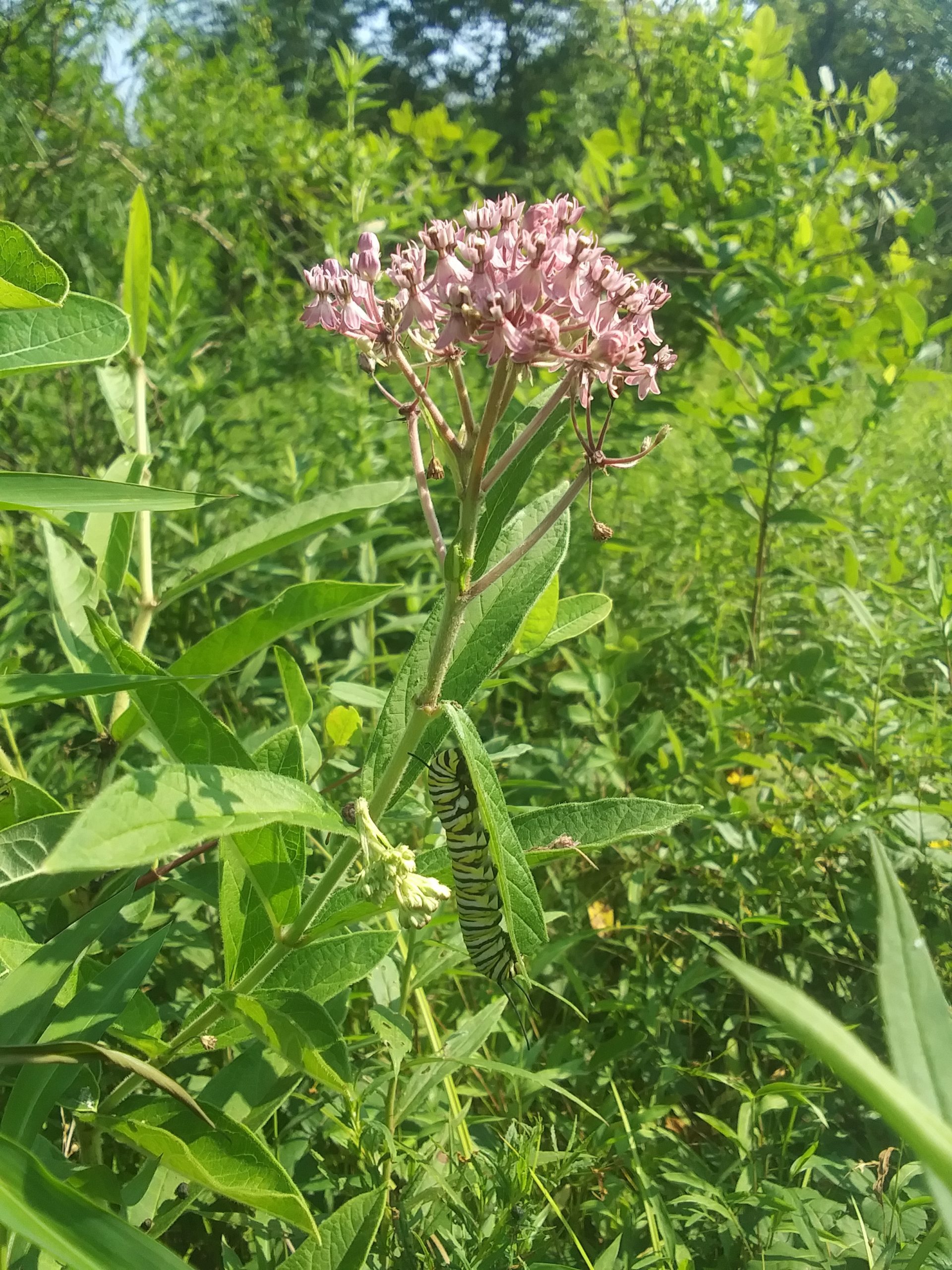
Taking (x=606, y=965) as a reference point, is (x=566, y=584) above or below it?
above

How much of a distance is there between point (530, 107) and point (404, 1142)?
37.9 ft

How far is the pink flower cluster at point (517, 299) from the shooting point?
33.5 inches

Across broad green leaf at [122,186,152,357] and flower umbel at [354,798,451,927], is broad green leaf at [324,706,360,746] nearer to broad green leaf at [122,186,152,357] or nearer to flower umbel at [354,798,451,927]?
flower umbel at [354,798,451,927]

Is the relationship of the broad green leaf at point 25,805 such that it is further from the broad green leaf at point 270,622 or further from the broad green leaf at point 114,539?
the broad green leaf at point 114,539

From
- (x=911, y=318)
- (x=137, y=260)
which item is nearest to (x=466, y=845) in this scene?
(x=137, y=260)

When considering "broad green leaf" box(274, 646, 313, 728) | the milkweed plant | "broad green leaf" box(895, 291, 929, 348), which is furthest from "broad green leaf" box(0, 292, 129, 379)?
"broad green leaf" box(895, 291, 929, 348)

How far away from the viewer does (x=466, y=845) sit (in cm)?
92

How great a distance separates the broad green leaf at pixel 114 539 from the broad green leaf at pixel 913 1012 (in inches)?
42.3

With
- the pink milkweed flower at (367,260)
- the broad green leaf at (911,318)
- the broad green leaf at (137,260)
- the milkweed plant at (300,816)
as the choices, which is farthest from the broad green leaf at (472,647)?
the broad green leaf at (911,318)

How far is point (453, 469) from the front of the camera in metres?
0.91

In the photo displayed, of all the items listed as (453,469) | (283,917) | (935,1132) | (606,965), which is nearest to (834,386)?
(606,965)

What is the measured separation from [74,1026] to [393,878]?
0.38 metres

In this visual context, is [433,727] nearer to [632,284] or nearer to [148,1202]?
[632,284]

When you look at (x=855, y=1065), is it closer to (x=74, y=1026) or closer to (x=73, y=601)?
(x=74, y=1026)
